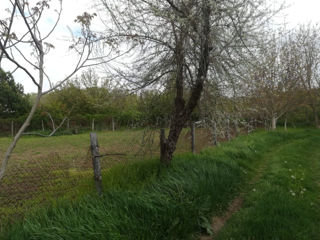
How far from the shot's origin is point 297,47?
15.4m

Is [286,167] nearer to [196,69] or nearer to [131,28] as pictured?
[196,69]

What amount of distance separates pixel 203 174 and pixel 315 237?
1.71 m

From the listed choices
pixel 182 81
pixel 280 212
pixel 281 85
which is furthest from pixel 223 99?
pixel 281 85

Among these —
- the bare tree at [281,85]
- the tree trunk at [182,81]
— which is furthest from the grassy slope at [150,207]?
the bare tree at [281,85]

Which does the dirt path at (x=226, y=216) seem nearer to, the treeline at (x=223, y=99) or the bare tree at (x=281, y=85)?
the treeline at (x=223, y=99)

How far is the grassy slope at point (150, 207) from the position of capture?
6.84ft

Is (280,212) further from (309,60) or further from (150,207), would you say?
(309,60)

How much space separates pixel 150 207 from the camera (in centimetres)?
247

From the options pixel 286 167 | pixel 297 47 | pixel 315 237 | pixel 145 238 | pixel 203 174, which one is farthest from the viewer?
pixel 297 47

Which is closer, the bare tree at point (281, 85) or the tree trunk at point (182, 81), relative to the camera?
the tree trunk at point (182, 81)

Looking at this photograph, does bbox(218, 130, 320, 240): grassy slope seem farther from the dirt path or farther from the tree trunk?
the tree trunk

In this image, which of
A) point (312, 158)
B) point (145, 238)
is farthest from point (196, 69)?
point (312, 158)

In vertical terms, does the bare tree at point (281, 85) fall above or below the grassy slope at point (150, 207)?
above

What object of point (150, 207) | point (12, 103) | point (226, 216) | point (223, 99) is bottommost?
point (226, 216)
